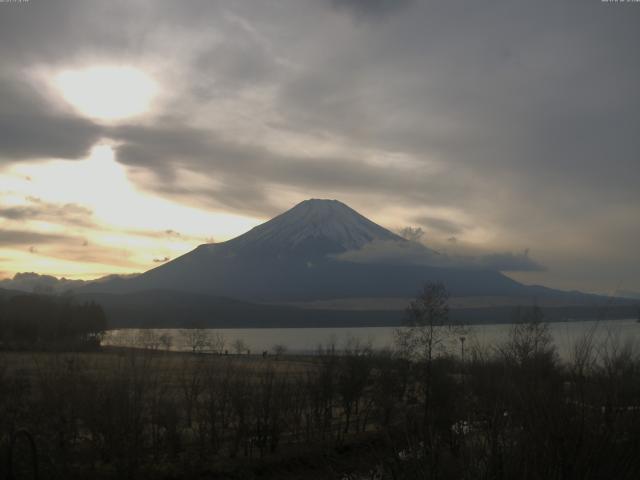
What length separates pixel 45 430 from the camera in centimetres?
1528

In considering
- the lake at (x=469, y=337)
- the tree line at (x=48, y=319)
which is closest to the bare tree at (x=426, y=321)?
the lake at (x=469, y=337)

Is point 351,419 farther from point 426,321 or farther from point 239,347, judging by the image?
point 239,347

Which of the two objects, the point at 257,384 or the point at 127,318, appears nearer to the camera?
the point at 257,384

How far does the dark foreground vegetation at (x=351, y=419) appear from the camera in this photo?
18.7 feet

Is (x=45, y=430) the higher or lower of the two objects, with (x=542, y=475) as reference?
lower

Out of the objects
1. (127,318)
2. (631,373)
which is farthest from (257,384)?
(127,318)

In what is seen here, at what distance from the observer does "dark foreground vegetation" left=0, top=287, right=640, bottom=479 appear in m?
5.69

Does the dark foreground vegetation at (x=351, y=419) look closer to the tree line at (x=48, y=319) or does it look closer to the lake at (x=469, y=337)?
the lake at (x=469, y=337)

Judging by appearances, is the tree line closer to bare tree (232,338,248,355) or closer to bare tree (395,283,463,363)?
bare tree (232,338,248,355)

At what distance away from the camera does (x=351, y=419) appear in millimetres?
29594

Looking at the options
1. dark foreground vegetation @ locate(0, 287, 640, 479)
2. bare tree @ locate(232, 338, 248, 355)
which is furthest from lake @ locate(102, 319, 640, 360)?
bare tree @ locate(232, 338, 248, 355)

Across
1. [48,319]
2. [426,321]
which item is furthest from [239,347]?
[426,321]

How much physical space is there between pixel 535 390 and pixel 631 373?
9.01 feet

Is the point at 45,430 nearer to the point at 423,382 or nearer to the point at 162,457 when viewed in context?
the point at 162,457
